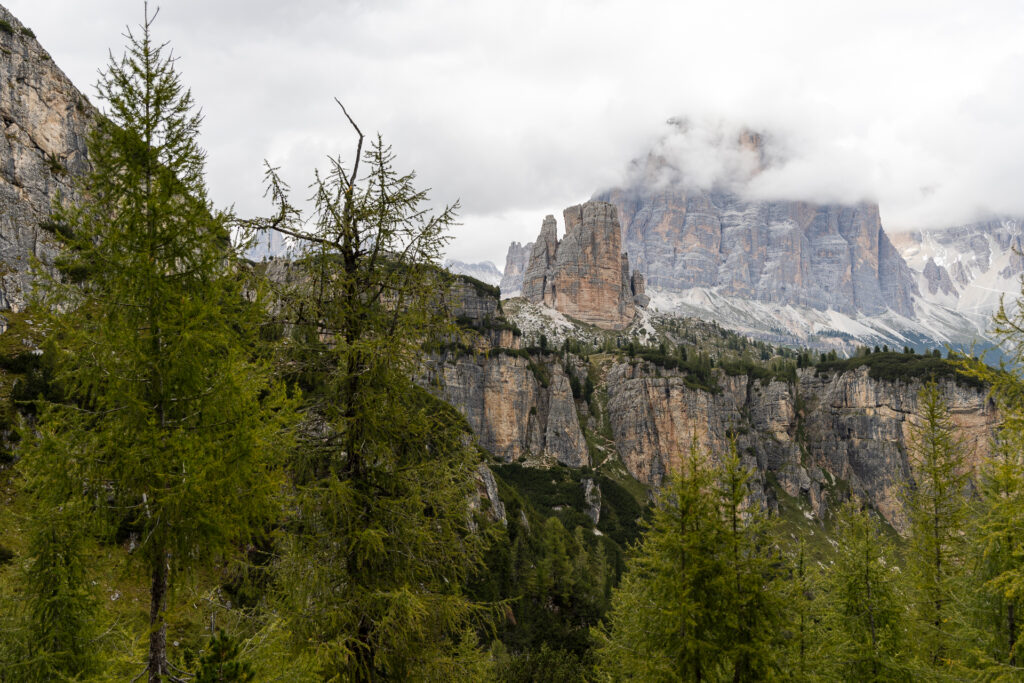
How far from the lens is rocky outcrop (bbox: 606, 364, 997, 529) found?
14188cm

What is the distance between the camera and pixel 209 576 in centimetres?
778

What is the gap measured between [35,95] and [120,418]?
8362cm

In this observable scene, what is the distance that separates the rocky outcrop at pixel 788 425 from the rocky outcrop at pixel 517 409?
56.0 feet

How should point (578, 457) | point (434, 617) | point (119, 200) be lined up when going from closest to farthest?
point (119, 200)
point (434, 617)
point (578, 457)

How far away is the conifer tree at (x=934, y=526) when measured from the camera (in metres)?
17.6

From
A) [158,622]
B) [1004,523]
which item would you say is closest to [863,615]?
[1004,523]

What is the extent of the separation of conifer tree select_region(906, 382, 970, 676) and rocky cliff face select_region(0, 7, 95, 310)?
217 ft

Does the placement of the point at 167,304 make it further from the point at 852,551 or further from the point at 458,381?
the point at 458,381

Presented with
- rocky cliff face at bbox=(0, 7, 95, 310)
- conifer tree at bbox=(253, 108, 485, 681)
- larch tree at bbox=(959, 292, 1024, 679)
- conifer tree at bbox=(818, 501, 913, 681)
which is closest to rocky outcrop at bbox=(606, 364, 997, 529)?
conifer tree at bbox=(818, 501, 913, 681)

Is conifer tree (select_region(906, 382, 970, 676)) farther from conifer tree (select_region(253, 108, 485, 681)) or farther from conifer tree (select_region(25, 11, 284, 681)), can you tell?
conifer tree (select_region(25, 11, 284, 681))

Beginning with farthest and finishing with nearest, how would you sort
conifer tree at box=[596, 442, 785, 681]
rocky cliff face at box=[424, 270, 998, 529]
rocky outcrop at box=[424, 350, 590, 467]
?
rocky cliff face at box=[424, 270, 998, 529]
rocky outcrop at box=[424, 350, 590, 467]
conifer tree at box=[596, 442, 785, 681]

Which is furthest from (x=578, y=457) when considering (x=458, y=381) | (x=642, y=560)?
(x=642, y=560)

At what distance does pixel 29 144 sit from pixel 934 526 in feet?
283

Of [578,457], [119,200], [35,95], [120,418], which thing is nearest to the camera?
[120,418]
